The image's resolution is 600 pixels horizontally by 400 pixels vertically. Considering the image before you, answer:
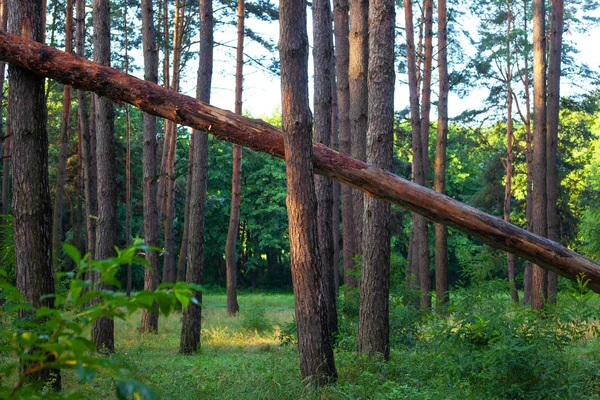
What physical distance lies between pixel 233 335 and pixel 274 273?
1382 inches

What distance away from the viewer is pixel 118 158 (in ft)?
113

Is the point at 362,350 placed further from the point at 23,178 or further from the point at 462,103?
the point at 462,103

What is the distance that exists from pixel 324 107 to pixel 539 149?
24.8 feet

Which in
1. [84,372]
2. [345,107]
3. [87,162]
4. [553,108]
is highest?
[553,108]

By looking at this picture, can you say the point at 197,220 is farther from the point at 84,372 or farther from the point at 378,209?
the point at 84,372

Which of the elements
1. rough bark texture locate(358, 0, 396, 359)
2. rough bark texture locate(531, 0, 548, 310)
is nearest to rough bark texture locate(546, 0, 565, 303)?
rough bark texture locate(531, 0, 548, 310)

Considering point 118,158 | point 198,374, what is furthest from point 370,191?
point 118,158

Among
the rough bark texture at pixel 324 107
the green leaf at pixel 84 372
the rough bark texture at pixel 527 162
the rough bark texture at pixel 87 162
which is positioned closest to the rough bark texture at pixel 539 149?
the rough bark texture at pixel 324 107

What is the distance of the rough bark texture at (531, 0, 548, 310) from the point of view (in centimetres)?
1600

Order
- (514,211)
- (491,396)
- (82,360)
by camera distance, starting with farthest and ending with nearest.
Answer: (514,211)
(491,396)
(82,360)

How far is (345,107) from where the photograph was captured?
1580 cm

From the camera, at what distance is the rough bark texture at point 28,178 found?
7.39 meters

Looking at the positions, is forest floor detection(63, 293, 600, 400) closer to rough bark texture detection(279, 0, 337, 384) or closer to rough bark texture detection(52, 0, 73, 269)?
rough bark texture detection(279, 0, 337, 384)

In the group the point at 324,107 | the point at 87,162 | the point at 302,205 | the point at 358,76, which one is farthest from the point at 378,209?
the point at 87,162
